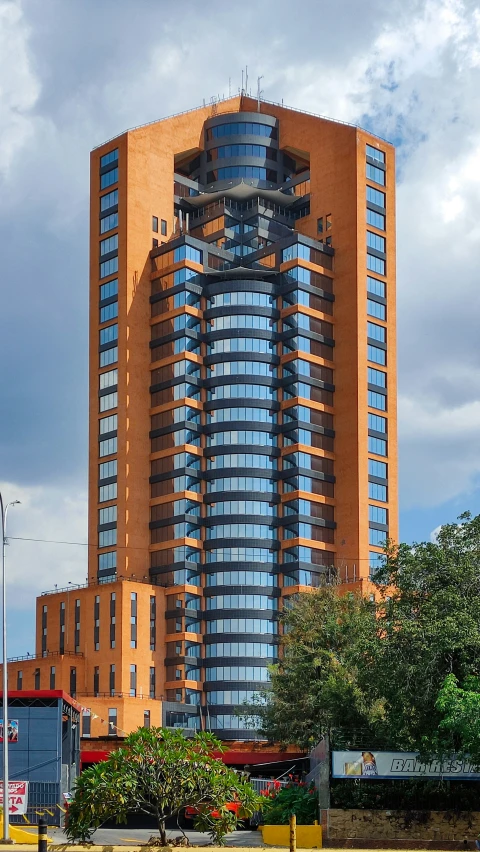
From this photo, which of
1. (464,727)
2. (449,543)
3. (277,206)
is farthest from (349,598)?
(277,206)

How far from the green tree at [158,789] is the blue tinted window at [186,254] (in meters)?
109

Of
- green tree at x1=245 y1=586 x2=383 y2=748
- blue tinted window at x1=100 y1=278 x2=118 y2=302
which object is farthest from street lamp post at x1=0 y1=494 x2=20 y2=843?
blue tinted window at x1=100 y1=278 x2=118 y2=302

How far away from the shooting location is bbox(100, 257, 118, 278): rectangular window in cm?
15338

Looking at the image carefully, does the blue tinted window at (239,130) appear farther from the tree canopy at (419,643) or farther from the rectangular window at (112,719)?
the tree canopy at (419,643)

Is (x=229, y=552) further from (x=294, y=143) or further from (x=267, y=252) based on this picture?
(x=294, y=143)

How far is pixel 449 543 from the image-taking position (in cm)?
5894

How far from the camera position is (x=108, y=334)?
153 metres

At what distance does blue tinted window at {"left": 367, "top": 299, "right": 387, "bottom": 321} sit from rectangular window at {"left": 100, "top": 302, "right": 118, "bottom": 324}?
100.0ft

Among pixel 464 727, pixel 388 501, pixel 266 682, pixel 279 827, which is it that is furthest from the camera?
pixel 388 501

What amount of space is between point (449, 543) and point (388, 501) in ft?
296

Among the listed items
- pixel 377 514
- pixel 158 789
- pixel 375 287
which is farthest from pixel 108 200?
pixel 158 789

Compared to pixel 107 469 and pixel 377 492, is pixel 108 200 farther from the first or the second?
pixel 377 492

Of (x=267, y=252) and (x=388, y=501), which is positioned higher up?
(x=267, y=252)

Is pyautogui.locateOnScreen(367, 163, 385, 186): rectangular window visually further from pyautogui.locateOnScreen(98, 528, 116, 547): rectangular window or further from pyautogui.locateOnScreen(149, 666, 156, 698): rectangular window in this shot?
pyautogui.locateOnScreen(149, 666, 156, 698): rectangular window
